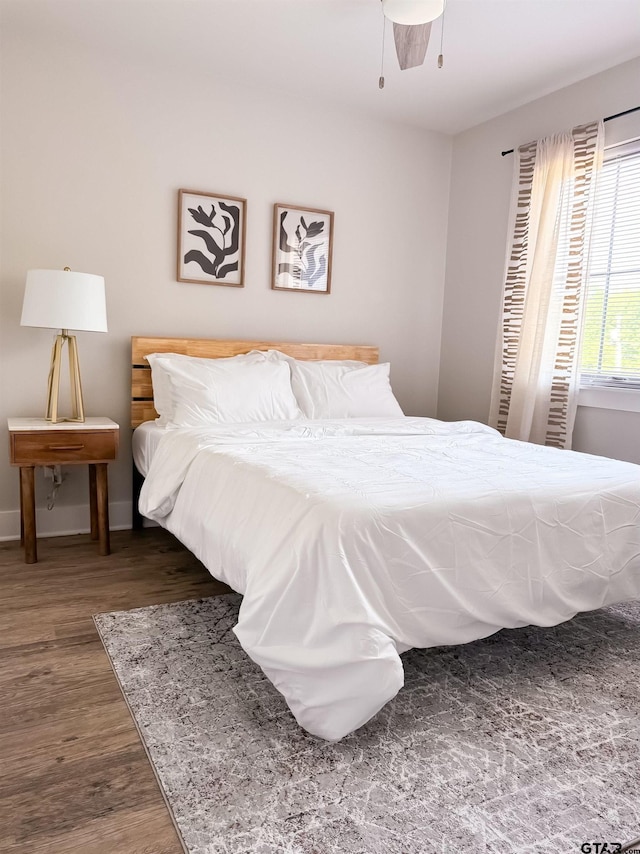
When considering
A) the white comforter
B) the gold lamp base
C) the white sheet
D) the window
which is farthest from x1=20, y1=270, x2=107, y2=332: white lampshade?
the window

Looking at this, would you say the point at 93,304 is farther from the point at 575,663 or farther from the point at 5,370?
the point at 575,663

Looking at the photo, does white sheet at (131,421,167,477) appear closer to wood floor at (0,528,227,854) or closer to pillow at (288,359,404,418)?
wood floor at (0,528,227,854)

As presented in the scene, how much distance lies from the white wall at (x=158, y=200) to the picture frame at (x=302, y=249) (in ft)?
0.19

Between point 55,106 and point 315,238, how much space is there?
5.34 feet

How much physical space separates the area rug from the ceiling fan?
2272 millimetres

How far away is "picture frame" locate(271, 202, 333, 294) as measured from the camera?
156 inches

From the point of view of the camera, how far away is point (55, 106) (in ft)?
10.8

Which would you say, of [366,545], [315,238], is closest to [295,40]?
[315,238]

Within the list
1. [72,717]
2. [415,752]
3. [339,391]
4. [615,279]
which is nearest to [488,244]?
[615,279]

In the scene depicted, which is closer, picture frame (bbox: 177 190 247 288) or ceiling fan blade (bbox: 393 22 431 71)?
ceiling fan blade (bbox: 393 22 431 71)

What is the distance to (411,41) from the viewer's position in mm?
2678

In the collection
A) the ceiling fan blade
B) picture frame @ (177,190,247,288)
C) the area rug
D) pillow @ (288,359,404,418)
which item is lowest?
the area rug

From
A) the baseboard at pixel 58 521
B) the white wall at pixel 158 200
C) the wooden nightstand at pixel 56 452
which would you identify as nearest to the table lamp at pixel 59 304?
the wooden nightstand at pixel 56 452

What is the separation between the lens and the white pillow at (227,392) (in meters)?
3.25
